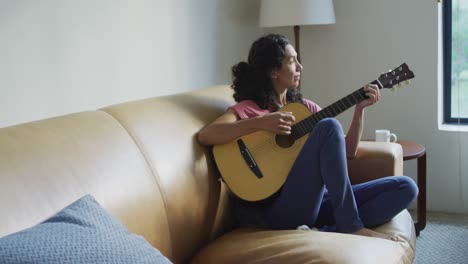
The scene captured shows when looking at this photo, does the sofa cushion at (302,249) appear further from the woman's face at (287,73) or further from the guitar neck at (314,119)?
the woman's face at (287,73)

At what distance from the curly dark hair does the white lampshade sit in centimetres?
87

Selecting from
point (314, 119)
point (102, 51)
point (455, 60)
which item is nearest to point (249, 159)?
point (314, 119)

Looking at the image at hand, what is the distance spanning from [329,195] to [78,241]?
101 centimetres

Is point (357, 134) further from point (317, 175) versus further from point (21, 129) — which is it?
point (21, 129)

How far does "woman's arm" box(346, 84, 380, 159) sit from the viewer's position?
2.16m

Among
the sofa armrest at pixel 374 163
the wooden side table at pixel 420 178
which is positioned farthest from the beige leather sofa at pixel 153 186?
the wooden side table at pixel 420 178

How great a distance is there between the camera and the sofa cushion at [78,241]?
43.1 inches

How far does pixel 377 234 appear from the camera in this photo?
1927 mm

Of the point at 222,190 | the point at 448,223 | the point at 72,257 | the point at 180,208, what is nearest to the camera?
the point at 72,257

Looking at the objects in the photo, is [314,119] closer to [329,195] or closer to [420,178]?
[329,195]

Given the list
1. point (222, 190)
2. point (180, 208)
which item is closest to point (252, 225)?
point (222, 190)

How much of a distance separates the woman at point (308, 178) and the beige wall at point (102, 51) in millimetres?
444

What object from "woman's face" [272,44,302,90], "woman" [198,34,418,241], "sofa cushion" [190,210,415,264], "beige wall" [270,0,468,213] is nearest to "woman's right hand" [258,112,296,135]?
"woman" [198,34,418,241]

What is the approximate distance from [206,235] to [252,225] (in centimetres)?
17
